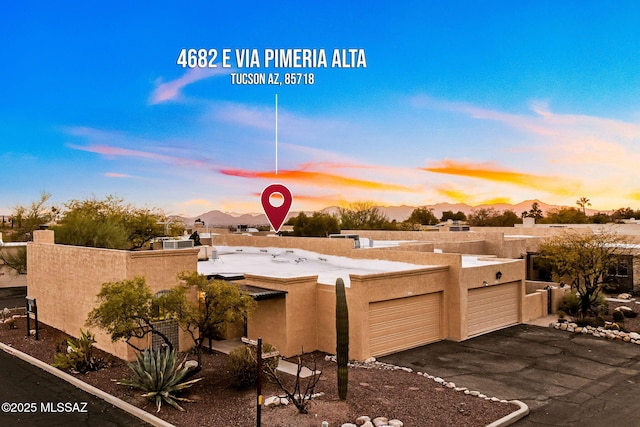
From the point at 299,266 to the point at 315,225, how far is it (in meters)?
55.0

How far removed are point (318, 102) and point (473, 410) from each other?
20.8 metres

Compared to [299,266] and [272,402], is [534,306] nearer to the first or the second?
[299,266]

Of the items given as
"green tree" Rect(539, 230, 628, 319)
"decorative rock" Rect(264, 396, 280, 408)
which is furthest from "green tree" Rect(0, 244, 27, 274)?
"green tree" Rect(539, 230, 628, 319)

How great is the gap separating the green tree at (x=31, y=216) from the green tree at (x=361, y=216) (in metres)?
51.5

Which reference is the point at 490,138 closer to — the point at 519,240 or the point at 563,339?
the point at 519,240

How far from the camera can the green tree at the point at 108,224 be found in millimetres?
30125

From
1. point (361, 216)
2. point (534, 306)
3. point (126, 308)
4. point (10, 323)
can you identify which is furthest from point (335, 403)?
point (361, 216)

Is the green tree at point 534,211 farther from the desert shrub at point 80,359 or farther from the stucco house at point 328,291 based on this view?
the desert shrub at point 80,359

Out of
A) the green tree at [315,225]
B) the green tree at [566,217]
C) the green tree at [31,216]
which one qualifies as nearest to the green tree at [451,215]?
the green tree at [566,217]

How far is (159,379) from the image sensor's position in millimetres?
13695

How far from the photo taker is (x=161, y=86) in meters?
27.9

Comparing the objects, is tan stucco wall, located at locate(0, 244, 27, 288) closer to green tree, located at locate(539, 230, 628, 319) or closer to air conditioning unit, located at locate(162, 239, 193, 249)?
air conditioning unit, located at locate(162, 239, 193, 249)

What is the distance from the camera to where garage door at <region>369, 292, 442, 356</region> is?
18875mm

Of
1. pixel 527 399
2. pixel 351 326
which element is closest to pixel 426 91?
pixel 351 326
